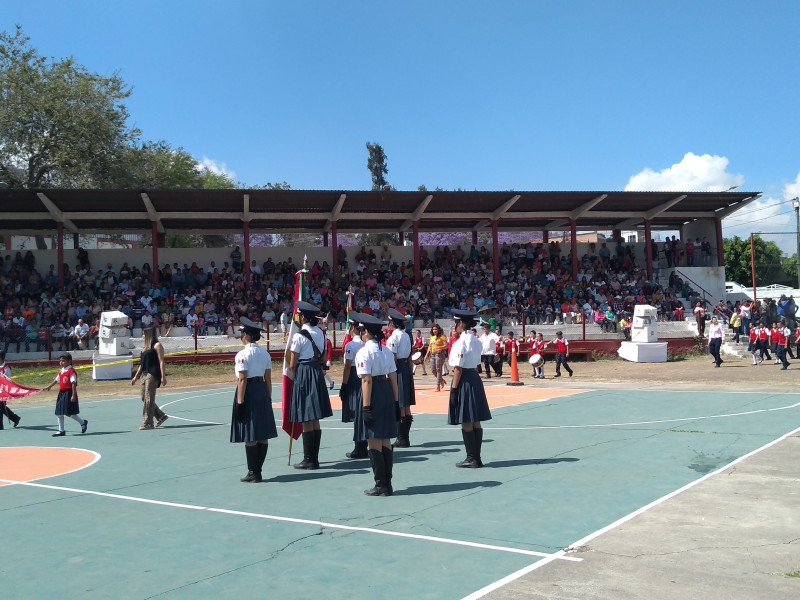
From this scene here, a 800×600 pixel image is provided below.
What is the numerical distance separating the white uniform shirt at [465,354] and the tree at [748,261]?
68729 mm

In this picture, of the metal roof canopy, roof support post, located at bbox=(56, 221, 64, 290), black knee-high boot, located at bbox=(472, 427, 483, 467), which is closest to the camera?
black knee-high boot, located at bbox=(472, 427, 483, 467)

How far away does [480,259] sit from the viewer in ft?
131

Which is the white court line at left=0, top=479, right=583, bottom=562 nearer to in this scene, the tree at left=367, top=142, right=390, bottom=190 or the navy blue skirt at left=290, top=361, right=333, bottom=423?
the navy blue skirt at left=290, top=361, right=333, bottom=423

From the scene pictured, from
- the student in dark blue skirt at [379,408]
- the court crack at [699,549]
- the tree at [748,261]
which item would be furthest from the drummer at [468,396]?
the tree at [748,261]

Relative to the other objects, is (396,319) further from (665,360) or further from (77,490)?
(665,360)

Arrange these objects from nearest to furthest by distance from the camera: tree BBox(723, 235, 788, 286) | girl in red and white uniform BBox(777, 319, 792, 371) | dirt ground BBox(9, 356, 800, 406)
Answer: dirt ground BBox(9, 356, 800, 406) < girl in red and white uniform BBox(777, 319, 792, 371) < tree BBox(723, 235, 788, 286)

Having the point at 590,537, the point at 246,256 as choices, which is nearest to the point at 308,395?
the point at 590,537

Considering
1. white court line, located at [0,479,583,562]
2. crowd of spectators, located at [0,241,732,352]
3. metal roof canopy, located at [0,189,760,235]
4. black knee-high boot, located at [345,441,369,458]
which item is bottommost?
white court line, located at [0,479,583,562]

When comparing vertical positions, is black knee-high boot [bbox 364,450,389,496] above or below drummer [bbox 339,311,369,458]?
below

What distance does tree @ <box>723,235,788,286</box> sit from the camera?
253 feet

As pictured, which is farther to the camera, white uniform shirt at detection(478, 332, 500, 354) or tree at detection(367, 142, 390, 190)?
tree at detection(367, 142, 390, 190)

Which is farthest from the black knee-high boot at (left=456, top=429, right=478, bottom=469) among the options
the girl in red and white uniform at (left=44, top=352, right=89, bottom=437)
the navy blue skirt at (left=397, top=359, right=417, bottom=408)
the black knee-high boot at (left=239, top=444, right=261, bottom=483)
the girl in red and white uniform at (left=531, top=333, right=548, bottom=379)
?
the girl in red and white uniform at (left=531, top=333, right=548, bottom=379)

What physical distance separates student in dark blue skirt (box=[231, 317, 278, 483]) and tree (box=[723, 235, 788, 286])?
2769 inches

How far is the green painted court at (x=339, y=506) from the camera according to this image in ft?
19.8
